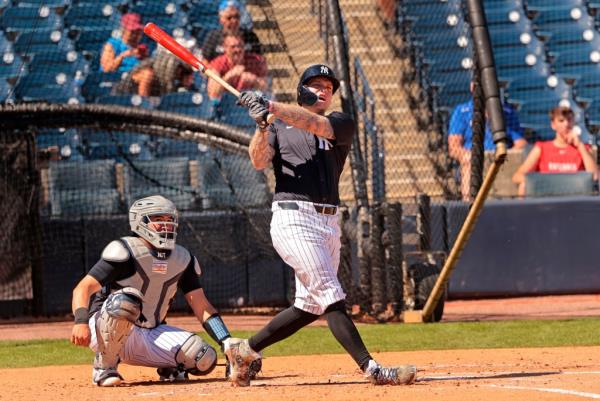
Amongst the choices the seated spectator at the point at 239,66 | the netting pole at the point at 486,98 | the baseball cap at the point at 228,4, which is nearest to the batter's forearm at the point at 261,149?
the netting pole at the point at 486,98

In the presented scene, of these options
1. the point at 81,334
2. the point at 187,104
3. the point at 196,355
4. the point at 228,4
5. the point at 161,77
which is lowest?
the point at 196,355

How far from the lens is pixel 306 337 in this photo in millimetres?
10281

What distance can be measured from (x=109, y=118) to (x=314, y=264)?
22.2ft

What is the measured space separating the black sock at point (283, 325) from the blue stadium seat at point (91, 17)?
8.32 m

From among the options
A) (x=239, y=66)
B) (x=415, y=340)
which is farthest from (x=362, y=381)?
(x=239, y=66)

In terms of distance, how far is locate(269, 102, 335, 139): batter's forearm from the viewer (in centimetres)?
582

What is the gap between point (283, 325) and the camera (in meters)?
6.22

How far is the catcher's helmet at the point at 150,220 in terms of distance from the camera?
655 centimetres

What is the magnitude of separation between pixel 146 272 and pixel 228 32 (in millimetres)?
7020

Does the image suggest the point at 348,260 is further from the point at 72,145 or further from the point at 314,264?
the point at 314,264

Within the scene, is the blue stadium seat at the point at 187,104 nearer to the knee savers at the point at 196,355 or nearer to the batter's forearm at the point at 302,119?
the knee savers at the point at 196,355

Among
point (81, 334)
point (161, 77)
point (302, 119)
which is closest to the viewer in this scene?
point (302, 119)

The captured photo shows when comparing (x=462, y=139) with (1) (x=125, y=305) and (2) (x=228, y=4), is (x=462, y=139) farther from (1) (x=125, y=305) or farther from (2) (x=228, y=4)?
(1) (x=125, y=305)

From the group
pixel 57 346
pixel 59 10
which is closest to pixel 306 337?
pixel 57 346
